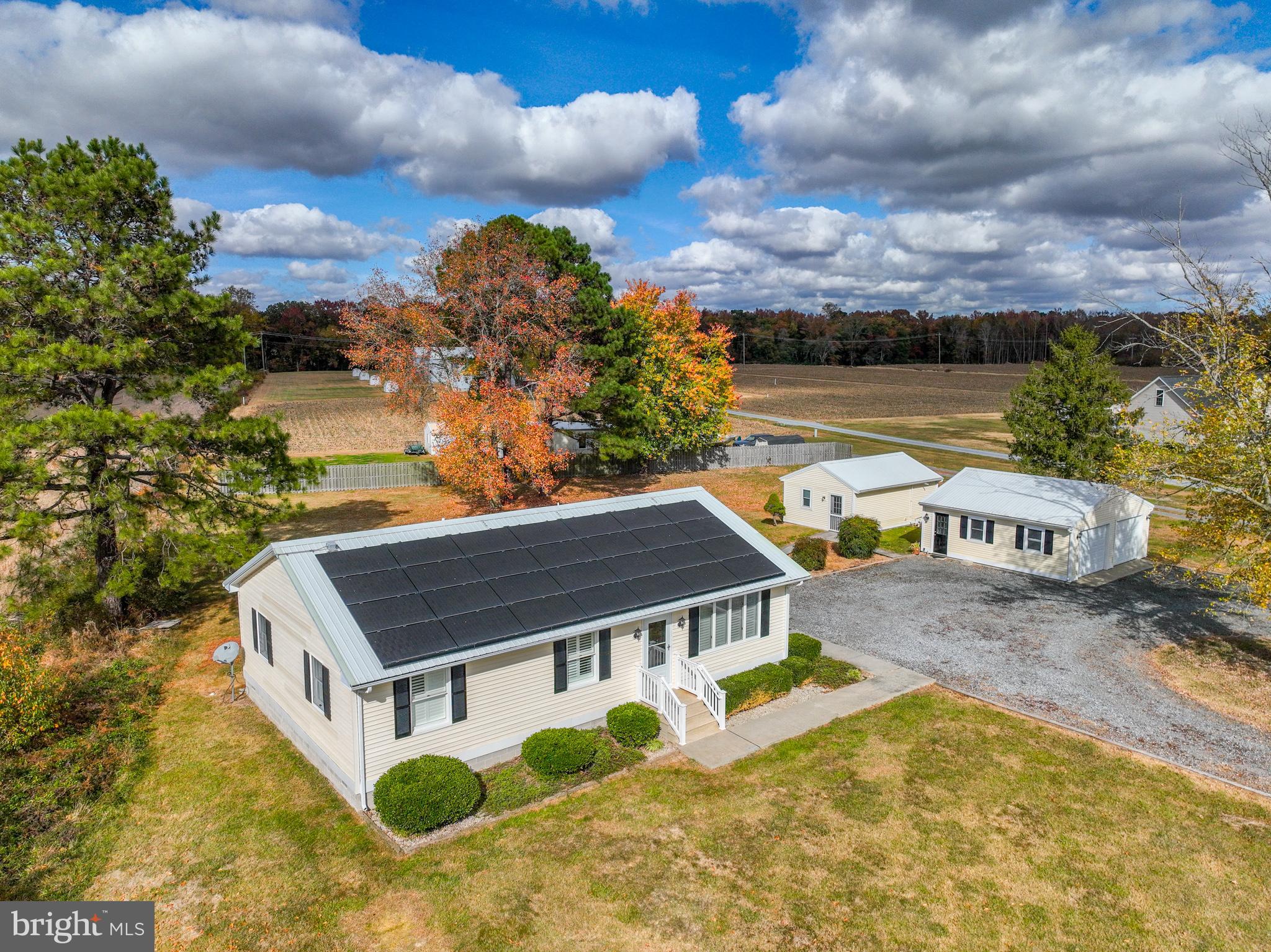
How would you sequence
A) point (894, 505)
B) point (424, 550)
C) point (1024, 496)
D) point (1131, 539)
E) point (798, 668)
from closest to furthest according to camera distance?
point (424, 550)
point (798, 668)
point (1024, 496)
point (1131, 539)
point (894, 505)

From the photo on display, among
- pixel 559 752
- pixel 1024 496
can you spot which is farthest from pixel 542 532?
pixel 1024 496

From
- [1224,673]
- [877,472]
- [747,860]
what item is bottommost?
[747,860]

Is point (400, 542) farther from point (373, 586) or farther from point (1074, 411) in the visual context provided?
point (1074, 411)

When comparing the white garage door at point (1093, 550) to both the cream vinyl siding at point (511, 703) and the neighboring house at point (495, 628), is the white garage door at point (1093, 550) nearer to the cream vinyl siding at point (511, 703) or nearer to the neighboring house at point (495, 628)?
the neighboring house at point (495, 628)

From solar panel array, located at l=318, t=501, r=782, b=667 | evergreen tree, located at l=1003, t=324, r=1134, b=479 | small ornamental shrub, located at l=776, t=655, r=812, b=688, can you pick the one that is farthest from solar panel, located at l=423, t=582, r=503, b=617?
evergreen tree, located at l=1003, t=324, r=1134, b=479

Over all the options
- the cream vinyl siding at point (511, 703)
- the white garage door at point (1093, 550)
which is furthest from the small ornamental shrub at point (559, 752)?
the white garage door at point (1093, 550)

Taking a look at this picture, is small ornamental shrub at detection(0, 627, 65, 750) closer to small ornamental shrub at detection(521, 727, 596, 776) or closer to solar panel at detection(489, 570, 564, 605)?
solar panel at detection(489, 570, 564, 605)
